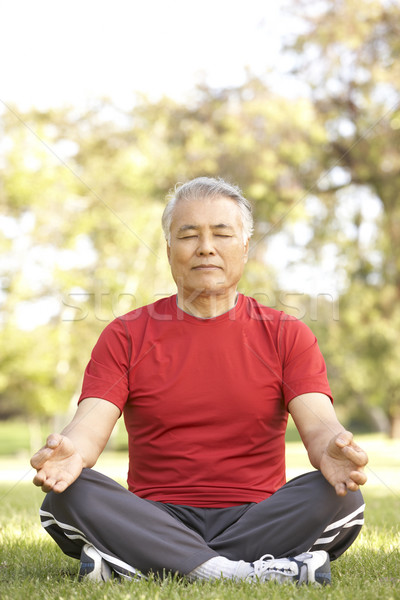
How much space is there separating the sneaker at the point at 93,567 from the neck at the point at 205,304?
4.07 feet

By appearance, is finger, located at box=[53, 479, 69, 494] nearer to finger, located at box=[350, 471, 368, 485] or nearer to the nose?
finger, located at box=[350, 471, 368, 485]

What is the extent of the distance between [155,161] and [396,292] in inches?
326

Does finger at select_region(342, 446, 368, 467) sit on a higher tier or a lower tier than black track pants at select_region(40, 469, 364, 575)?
higher

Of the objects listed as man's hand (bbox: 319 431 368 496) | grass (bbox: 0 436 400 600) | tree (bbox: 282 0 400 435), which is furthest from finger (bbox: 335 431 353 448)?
tree (bbox: 282 0 400 435)

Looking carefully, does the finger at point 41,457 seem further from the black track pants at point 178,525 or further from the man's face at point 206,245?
the man's face at point 206,245

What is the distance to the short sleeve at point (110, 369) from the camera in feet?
10.9

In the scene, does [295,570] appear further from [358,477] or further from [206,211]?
[206,211]

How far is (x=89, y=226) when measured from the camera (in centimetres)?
2278

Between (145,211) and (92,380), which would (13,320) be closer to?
(145,211)

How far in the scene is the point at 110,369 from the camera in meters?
3.39

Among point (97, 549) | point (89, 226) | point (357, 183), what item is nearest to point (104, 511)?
point (97, 549)

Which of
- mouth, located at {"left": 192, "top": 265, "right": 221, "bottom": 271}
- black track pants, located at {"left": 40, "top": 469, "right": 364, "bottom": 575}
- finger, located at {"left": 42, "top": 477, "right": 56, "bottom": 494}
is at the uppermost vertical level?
mouth, located at {"left": 192, "top": 265, "right": 221, "bottom": 271}

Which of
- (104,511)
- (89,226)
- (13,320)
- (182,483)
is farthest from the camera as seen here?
(89,226)

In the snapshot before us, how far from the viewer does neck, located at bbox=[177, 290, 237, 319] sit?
3.57 meters
